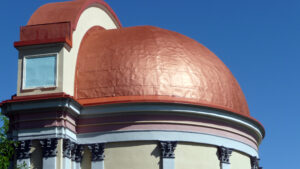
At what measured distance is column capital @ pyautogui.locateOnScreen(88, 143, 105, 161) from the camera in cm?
2306

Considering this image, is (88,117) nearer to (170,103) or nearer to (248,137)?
Result: (170,103)

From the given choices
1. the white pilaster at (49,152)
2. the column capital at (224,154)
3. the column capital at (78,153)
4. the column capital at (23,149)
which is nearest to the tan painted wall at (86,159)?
the column capital at (78,153)

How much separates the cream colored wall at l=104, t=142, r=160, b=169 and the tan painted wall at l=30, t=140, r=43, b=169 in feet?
8.69

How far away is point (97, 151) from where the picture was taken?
2312 centimetres

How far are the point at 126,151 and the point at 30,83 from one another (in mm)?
4745

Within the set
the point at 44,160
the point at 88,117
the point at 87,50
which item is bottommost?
the point at 44,160

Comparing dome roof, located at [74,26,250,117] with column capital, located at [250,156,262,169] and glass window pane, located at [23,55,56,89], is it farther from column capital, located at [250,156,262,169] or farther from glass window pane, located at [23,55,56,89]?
column capital, located at [250,156,262,169]

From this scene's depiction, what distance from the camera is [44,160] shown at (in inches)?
858

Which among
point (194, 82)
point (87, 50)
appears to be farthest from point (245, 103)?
point (87, 50)

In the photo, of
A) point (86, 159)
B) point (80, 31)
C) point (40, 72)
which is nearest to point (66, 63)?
point (40, 72)

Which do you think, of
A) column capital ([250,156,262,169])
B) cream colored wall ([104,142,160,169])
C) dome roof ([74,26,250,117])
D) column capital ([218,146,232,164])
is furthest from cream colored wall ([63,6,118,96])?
column capital ([250,156,262,169])

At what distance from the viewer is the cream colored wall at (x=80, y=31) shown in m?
23.1

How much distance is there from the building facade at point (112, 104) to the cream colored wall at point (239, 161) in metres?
0.04

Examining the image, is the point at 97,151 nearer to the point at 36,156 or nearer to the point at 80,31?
the point at 36,156
